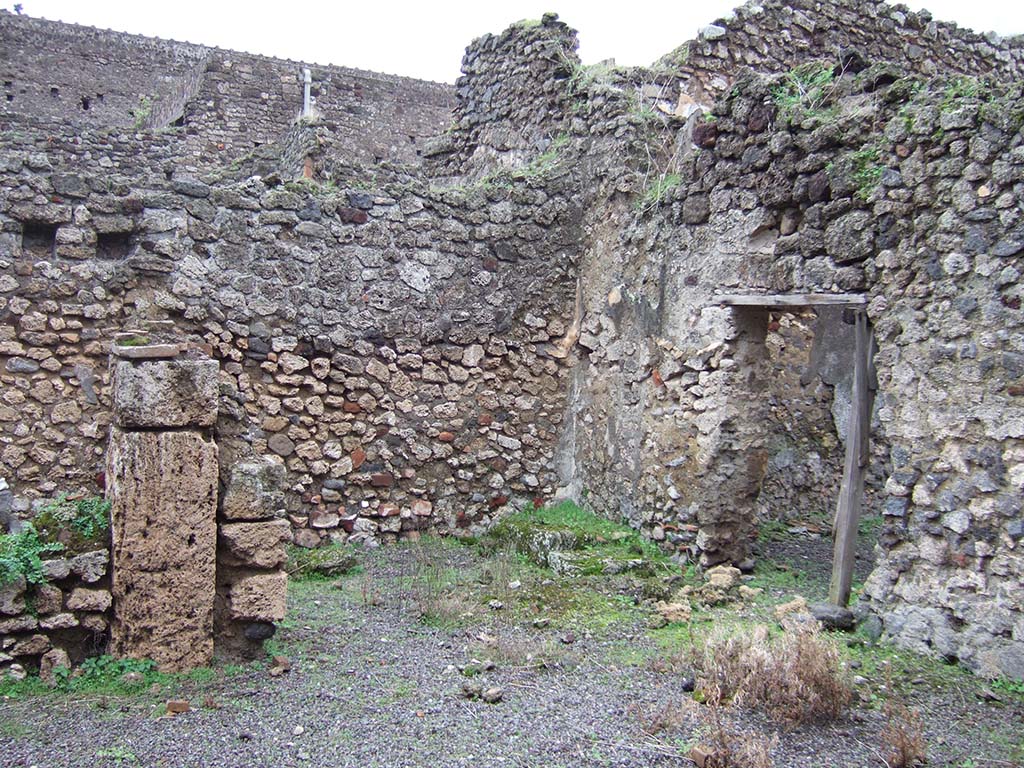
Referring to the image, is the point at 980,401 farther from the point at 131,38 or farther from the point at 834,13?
the point at 131,38

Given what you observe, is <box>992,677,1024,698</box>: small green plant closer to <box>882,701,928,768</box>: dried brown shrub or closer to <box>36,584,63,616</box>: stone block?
<box>882,701,928,768</box>: dried brown shrub

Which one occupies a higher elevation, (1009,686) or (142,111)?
(142,111)

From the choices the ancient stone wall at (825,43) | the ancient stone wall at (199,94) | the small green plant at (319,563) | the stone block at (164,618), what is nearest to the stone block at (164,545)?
the stone block at (164,618)

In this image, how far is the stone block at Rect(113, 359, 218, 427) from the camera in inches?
191

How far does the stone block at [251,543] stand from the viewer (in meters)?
5.05

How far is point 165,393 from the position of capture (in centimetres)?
489

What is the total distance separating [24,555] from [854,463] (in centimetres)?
486

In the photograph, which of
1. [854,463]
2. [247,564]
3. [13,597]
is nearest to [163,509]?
[247,564]

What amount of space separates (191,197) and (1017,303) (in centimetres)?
566

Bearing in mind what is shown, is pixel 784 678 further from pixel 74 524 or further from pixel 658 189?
pixel 658 189

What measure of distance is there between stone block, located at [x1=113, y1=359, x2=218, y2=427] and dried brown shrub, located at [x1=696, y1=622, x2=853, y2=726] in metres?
2.94

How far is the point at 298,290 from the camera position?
7719mm

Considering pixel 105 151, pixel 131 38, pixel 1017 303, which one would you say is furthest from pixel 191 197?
pixel 131 38

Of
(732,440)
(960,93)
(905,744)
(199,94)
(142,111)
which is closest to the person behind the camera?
(905,744)
